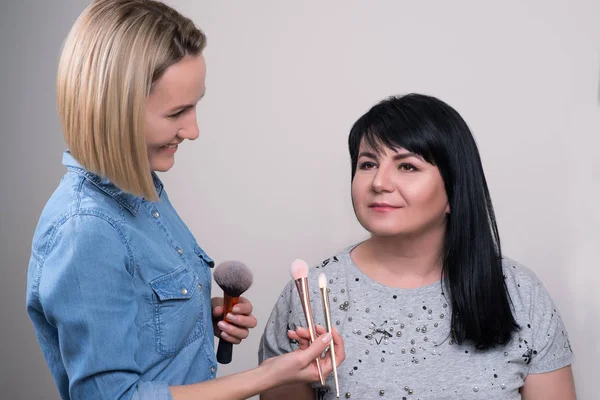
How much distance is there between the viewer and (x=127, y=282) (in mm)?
1008

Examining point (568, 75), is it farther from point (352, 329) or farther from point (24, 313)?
point (24, 313)

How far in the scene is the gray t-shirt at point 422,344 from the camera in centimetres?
149

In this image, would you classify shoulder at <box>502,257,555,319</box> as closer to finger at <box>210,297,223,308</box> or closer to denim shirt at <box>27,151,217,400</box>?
finger at <box>210,297,223,308</box>

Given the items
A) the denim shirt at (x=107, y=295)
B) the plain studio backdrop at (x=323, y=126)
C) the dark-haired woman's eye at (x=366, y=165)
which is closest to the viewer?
the denim shirt at (x=107, y=295)

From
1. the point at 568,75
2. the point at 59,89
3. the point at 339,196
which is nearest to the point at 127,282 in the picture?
the point at 59,89

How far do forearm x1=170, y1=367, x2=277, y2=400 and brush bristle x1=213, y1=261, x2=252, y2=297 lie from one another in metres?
0.26

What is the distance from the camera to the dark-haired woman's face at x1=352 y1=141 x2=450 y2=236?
1465 mm

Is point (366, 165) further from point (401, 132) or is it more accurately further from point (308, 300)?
point (308, 300)

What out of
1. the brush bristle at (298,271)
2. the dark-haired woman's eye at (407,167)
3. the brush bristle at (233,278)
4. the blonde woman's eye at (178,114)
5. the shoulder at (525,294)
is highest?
the blonde woman's eye at (178,114)

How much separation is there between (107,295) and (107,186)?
17 cm

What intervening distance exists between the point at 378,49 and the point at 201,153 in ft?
1.96

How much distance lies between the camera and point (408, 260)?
1.58 m

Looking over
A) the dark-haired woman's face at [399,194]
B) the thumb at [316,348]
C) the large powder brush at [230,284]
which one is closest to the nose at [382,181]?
the dark-haired woman's face at [399,194]

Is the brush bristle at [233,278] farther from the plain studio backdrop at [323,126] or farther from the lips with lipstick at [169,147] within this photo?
the plain studio backdrop at [323,126]
